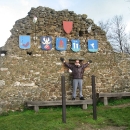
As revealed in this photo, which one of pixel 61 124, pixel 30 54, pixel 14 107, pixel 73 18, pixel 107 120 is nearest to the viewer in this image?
pixel 61 124

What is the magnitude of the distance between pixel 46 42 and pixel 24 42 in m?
0.88

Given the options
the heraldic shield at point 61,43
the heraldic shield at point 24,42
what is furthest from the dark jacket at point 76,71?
the heraldic shield at point 24,42

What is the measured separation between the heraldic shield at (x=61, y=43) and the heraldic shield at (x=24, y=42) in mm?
1147

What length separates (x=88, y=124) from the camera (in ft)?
18.8

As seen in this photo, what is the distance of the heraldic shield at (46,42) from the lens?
870 centimetres

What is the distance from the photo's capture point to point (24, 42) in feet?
27.9

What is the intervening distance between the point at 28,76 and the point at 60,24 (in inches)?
101

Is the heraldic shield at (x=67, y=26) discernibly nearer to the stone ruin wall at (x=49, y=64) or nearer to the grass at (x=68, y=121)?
the stone ruin wall at (x=49, y=64)

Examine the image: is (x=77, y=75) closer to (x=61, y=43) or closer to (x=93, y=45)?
(x=61, y=43)

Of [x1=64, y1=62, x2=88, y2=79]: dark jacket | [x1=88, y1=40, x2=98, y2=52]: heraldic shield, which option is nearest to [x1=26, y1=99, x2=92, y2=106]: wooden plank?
[x1=64, y1=62, x2=88, y2=79]: dark jacket

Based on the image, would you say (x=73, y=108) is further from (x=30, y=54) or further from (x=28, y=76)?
(x=30, y=54)

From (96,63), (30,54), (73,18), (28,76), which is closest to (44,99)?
(28,76)

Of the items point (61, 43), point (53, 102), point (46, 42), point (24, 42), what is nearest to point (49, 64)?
point (46, 42)

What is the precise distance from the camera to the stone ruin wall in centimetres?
821
